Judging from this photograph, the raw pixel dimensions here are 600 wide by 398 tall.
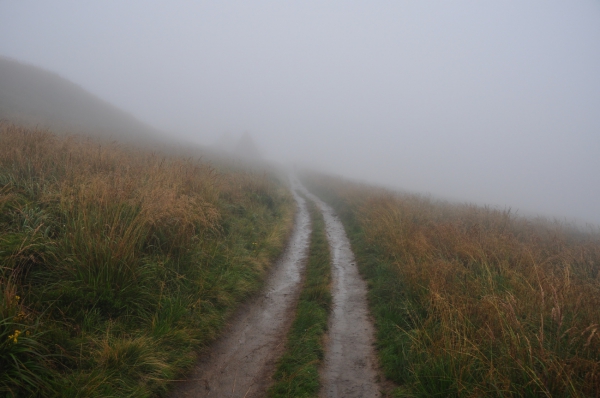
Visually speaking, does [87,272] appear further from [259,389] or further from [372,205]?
[372,205]

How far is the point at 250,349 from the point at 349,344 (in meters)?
1.82

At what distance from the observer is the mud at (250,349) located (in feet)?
13.5

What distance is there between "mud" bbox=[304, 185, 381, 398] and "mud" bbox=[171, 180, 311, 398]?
0.92m

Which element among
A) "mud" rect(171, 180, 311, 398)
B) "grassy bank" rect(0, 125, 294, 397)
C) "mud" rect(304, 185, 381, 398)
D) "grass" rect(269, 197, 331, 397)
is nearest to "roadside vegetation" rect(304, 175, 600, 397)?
"mud" rect(304, 185, 381, 398)

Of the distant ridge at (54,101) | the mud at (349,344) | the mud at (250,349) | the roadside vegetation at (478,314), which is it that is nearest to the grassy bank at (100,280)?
the mud at (250,349)

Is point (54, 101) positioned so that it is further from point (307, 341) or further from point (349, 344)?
point (349, 344)

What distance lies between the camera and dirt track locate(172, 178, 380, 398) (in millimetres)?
4199

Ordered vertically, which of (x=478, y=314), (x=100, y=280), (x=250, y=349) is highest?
(x=478, y=314)

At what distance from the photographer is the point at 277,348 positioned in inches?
204

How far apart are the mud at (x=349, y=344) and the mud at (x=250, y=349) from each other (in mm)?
916

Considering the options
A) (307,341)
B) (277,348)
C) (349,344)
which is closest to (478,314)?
(349,344)

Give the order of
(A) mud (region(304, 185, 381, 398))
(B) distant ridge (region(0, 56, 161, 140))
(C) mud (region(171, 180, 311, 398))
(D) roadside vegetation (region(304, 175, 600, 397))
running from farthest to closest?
(B) distant ridge (region(0, 56, 161, 140)) → (A) mud (region(304, 185, 381, 398)) → (C) mud (region(171, 180, 311, 398)) → (D) roadside vegetation (region(304, 175, 600, 397))

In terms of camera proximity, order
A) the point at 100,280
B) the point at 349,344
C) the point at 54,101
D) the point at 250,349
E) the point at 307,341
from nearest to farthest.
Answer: the point at 100,280, the point at 250,349, the point at 307,341, the point at 349,344, the point at 54,101

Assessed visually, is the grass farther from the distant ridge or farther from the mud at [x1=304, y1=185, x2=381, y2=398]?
the distant ridge
